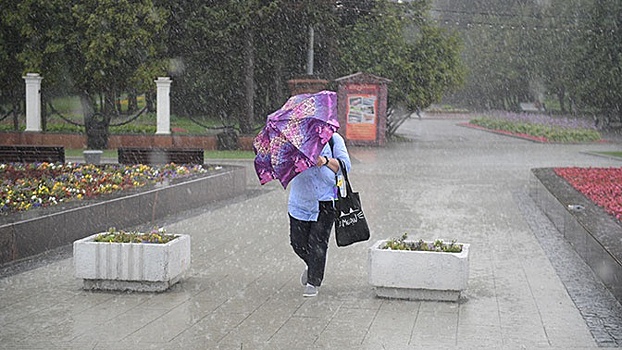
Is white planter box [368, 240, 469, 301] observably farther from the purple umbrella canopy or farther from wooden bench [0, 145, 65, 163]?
wooden bench [0, 145, 65, 163]

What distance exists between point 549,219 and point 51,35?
19696 mm

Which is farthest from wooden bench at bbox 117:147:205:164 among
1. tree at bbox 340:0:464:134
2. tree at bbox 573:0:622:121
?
tree at bbox 573:0:622:121

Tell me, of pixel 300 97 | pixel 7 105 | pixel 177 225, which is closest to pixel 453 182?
pixel 177 225

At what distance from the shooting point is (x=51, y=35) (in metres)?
29.1

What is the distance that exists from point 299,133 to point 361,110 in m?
24.9

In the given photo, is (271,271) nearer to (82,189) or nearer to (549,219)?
(82,189)

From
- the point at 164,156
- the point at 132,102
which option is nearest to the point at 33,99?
the point at 132,102

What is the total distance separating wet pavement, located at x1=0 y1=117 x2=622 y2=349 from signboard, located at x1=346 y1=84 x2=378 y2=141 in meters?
18.6

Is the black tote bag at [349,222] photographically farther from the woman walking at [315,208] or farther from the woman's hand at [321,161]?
the woman's hand at [321,161]

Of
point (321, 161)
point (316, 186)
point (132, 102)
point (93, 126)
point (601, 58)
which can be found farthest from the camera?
point (601, 58)

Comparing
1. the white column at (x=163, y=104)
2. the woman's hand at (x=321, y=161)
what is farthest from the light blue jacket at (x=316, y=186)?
the white column at (x=163, y=104)

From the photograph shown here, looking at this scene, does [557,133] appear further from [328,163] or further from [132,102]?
[328,163]

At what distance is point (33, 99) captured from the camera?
2922cm

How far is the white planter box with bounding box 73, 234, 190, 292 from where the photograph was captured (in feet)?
27.0
